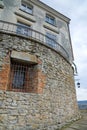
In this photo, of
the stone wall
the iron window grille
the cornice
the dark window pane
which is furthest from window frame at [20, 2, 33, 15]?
the dark window pane

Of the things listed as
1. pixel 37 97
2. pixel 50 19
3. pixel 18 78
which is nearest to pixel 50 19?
pixel 50 19

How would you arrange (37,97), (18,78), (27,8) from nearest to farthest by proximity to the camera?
(37,97), (18,78), (27,8)

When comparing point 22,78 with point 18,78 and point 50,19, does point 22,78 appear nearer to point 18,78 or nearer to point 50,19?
point 18,78

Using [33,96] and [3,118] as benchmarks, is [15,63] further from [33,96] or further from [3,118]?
[3,118]

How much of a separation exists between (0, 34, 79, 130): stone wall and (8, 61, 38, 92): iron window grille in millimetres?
395

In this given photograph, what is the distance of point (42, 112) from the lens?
6.97m

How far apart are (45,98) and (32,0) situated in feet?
32.4

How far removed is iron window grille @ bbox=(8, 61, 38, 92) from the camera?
7320 mm

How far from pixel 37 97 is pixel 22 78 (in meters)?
1.36

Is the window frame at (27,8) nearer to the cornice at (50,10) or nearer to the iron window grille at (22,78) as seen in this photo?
the cornice at (50,10)

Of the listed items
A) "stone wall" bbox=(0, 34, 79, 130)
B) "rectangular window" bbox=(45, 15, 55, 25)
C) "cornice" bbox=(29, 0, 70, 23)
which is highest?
"cornice" bbox=(29, 0, 70, 23)

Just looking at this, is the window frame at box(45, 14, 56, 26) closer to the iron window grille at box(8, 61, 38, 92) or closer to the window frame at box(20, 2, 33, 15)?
the window frame at box(20, 2, 33, 15)

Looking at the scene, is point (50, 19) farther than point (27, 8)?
Yes

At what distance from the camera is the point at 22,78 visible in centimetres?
762
